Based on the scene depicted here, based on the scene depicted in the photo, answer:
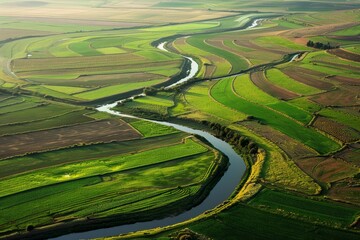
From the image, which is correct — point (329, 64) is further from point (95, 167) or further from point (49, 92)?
point (95, 167)

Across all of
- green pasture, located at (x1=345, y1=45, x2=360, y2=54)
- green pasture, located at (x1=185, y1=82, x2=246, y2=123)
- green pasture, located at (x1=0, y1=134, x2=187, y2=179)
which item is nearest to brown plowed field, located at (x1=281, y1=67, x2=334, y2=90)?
green pasture, located at (x1=185, y1=82, x2=246, y2=123)

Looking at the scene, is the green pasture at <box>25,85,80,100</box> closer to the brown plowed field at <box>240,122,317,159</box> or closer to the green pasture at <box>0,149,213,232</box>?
the brown plowed field at <box>240,122,317,159</box>

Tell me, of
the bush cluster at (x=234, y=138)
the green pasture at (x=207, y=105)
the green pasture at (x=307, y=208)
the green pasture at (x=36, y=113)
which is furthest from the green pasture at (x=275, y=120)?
the green pasture at (x=36, y=113)

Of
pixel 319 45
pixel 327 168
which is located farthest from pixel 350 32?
pixel 327 168

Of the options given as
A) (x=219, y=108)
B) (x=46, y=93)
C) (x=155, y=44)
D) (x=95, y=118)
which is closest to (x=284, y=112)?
(x=219, y=108)

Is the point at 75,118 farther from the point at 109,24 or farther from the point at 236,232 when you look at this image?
the point at 109,24

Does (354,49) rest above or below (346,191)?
above
